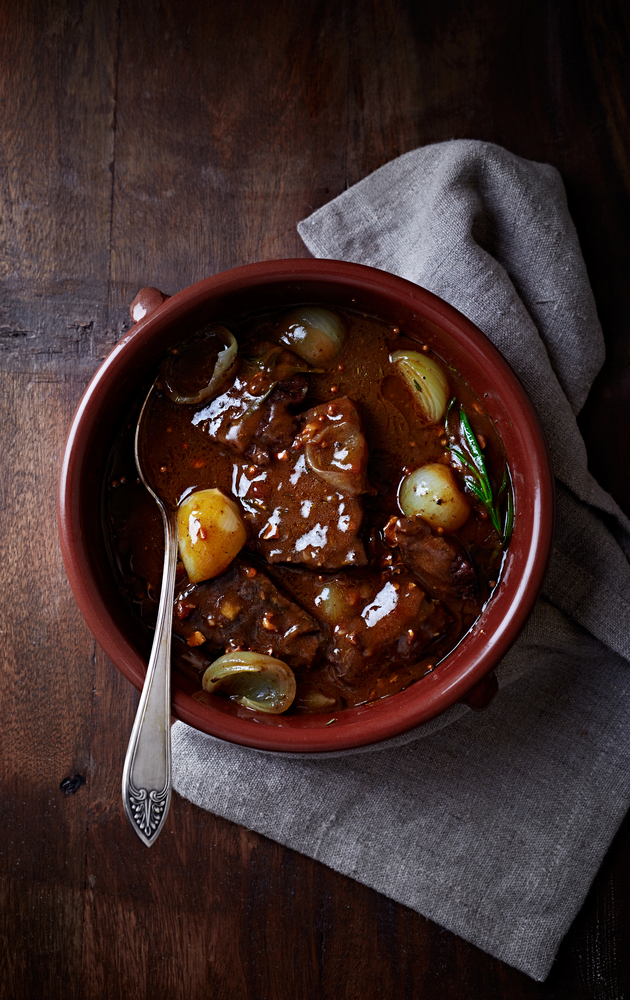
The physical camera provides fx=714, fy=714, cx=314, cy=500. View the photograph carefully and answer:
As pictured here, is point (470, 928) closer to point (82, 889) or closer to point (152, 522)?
point (82, 889)

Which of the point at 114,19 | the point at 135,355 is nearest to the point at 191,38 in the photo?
the point at 114,19

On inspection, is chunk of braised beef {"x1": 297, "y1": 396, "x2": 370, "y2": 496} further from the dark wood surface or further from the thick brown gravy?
the dark wood surface

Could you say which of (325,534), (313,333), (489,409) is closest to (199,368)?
(313,333)

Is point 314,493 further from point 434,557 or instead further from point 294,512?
point 434,557

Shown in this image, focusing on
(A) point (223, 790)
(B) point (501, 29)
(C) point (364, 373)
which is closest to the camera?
(C) point (364, 373)

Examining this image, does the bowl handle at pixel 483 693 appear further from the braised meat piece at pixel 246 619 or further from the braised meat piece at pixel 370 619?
the braised meat piece at pixel 246 619
